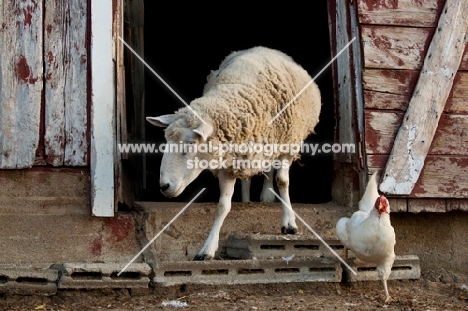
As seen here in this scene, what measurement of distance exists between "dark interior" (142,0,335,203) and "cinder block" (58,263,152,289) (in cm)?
385

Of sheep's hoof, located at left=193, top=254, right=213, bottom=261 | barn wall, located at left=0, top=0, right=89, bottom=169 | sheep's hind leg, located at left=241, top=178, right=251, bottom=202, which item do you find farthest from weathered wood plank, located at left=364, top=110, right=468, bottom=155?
barn wall, located at left=0, top=0, right=89, bottom=169

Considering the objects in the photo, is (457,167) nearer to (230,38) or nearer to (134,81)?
(134,81)

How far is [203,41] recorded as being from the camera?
11141 mm

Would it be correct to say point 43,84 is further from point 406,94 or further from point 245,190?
point 406,94

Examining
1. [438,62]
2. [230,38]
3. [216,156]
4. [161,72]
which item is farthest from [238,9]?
[216,156]

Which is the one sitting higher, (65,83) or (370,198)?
(65,83)

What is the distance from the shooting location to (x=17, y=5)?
6.01 meters

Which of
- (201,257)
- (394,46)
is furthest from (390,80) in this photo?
(201,257)

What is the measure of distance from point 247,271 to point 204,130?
1.08 m

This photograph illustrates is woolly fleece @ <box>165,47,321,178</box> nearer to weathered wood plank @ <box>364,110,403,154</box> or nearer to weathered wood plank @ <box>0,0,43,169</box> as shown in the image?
weathered wood plank @ <box>364,110,403,154</box>

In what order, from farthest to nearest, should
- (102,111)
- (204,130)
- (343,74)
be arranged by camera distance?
(343,74), (102,111), (204,130)

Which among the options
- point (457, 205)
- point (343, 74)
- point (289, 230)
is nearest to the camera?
point (289, 230)

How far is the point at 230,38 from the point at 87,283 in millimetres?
6269

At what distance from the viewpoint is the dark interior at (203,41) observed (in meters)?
9.64
